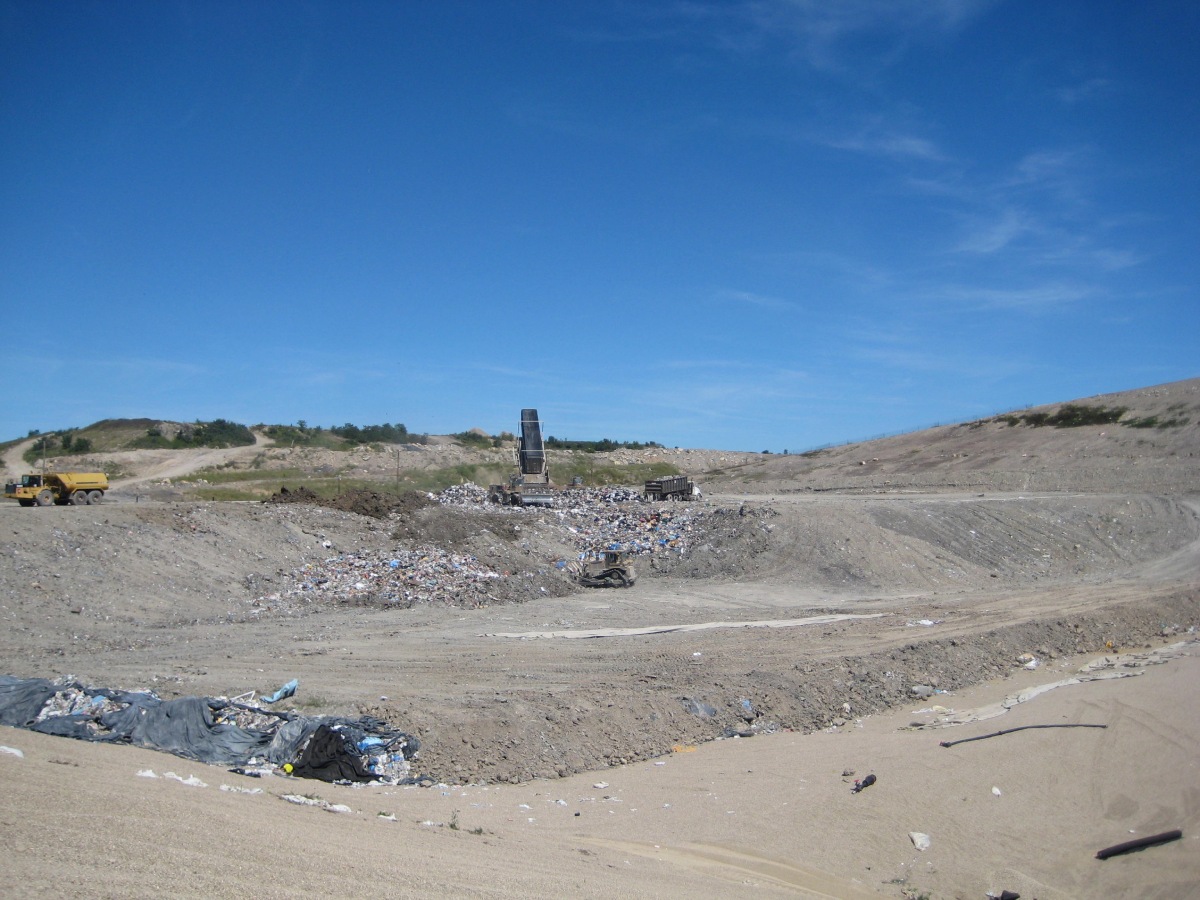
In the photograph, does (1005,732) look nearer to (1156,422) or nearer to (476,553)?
(476,553)

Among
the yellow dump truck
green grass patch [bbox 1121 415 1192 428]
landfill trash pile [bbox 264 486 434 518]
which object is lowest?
landfill trash pile [bbox 264 486 434 518]

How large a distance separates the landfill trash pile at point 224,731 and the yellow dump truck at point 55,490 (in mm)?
18017

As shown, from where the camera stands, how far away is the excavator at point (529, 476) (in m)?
32.4

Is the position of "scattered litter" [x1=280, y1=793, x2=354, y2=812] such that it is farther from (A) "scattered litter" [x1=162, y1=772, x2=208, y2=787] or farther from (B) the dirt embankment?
(B) the dirt embankment

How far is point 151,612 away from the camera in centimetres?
1744

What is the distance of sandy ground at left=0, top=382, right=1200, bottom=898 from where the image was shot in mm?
6254

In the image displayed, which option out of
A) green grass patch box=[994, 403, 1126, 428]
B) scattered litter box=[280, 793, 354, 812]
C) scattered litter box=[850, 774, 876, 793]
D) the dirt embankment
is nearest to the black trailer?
the dirt embankment

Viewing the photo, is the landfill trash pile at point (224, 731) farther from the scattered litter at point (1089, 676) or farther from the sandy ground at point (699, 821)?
the scattered litter at point (1089, 676)

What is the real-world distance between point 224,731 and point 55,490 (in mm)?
20306

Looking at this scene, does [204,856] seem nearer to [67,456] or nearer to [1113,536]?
[1113,536]

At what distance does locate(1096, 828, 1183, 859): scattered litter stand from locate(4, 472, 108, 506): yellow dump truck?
26.6 meters

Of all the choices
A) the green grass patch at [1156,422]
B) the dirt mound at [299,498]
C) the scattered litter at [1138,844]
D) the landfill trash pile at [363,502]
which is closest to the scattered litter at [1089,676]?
the scattered litter at [1138,844]

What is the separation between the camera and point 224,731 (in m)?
9.51

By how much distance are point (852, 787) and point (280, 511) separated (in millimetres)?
19002
